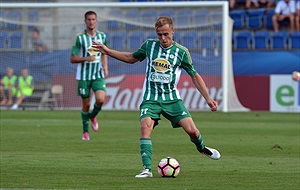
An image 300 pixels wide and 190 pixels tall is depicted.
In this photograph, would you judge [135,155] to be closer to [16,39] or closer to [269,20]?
[16,39]

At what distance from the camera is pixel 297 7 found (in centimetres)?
3089

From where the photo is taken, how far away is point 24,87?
28.2 m

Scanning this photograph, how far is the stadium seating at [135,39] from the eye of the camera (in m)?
27.7

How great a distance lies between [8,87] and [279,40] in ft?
34.8

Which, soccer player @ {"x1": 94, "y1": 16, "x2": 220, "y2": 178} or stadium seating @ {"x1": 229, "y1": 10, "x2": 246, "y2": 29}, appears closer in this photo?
soccer player @ {"x1": 94, "y1": 16, "x2": 220, "y2": 178}

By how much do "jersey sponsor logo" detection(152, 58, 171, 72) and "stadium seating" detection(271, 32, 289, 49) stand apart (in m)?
20.4

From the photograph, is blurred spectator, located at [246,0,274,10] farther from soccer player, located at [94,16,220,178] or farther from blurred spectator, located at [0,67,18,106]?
soccer player, located at [94,16,220,178]

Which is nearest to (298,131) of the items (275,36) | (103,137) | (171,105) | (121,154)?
(103,137)

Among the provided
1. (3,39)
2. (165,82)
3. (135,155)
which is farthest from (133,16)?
(165,82)

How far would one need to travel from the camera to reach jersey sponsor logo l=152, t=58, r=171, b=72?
10.2 m

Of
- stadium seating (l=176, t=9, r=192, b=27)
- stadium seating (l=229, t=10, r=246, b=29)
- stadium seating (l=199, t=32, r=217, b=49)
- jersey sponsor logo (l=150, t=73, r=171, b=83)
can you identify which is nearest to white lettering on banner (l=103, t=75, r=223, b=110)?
stadium seating (l=199, t=32, r=217, b=49)

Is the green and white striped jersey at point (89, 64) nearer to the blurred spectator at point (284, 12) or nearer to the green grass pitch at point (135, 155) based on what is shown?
the green grass pitch at point (135, 155)

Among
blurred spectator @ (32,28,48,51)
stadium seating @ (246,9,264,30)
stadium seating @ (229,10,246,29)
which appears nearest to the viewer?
blurred spectator @ (32,28,48,51)

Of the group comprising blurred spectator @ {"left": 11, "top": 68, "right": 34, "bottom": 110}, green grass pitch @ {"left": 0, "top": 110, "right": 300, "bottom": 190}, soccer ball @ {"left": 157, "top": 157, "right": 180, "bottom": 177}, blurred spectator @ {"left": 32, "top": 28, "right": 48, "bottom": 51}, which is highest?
blurred spectator @ {"left": 32, "top": 28, "right": 48, "bottom": 51}
